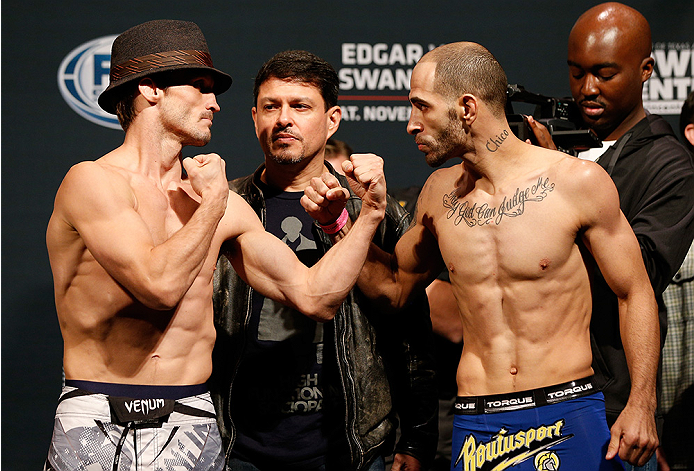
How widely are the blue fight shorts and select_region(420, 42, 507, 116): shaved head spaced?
0.74 metres

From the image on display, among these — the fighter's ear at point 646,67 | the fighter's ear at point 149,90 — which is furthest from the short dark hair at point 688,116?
the fighter's ear at point 149,90

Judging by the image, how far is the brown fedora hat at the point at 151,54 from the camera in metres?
1.77

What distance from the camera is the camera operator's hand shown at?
2127 mm

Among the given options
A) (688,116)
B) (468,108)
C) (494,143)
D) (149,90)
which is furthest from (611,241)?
(688,116)

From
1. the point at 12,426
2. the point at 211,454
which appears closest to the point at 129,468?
the point at 211,454

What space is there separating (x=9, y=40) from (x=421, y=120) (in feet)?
7.21

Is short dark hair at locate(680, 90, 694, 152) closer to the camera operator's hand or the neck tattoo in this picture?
the camera operator's hand

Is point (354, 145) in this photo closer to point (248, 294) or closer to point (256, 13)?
point (256, 13)

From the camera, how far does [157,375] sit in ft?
5.29

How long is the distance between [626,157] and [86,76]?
232cm

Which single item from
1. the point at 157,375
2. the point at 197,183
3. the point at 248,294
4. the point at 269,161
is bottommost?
the point at 157,375

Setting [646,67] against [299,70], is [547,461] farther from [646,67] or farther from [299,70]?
[646,67]

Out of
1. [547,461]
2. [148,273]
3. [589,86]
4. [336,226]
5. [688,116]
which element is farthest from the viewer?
[688,116]

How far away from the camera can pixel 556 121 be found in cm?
228
